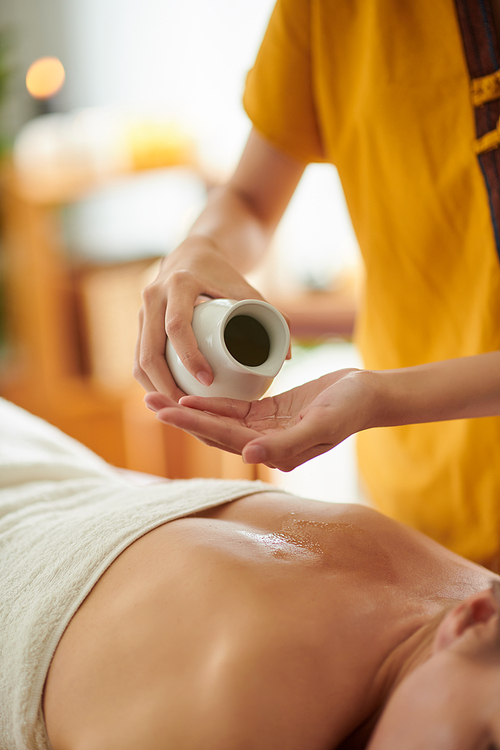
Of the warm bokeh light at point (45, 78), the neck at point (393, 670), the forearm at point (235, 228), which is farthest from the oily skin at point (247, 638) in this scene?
the warm bokeh light at point (45, 78)

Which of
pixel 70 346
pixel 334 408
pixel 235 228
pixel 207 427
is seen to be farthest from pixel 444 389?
pixel 70 346

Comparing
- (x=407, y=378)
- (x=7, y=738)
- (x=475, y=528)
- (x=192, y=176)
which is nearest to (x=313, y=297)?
(x=192, y=176)

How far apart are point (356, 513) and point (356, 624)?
21cm

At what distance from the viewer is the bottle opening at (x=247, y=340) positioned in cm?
77

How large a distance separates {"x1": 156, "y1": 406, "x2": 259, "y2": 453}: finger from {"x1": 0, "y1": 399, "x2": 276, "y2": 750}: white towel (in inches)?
9.2

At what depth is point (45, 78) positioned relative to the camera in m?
3.02

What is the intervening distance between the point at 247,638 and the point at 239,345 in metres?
0.34

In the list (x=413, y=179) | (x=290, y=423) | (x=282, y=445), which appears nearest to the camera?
(x=282, y=445)

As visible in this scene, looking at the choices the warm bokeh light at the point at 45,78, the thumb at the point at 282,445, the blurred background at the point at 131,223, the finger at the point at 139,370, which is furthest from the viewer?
the warm bokeh light at the point at 45,78

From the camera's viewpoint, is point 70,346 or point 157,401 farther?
point 70,346

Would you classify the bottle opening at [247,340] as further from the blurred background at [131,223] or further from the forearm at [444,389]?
the blurred background at [131,223]

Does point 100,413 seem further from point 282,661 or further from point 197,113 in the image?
point 282,661

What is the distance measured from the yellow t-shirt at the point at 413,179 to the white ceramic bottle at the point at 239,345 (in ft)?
1.15

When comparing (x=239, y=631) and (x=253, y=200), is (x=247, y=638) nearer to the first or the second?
(x=239, y=631)
